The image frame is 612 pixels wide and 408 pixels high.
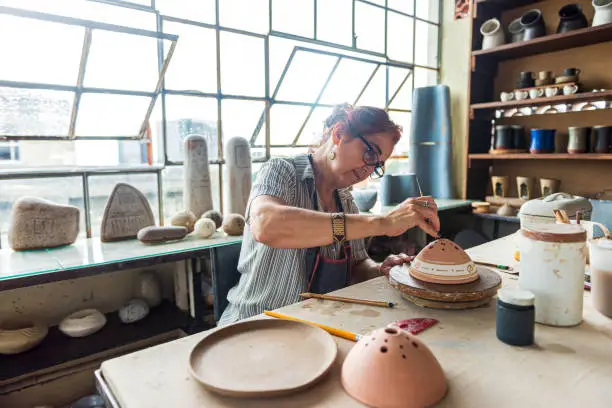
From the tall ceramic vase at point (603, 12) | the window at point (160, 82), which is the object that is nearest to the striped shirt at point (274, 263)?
the window at point (160, 82)

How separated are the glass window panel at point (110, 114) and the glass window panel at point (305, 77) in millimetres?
1136

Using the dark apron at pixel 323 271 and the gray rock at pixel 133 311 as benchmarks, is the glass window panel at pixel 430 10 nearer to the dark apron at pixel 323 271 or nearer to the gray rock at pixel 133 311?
the dark apron at pixel 323 271

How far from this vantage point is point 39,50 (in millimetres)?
2455

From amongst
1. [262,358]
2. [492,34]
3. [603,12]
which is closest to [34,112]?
[262,358]

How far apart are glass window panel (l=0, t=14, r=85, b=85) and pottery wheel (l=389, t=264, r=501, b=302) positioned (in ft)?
7.79

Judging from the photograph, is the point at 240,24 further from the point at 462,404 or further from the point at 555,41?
the point at 462,404

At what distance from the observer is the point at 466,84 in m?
4.39

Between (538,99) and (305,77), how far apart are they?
1946 millimetres

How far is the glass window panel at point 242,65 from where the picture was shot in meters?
3.19

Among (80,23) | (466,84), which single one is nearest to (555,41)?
(466,84)

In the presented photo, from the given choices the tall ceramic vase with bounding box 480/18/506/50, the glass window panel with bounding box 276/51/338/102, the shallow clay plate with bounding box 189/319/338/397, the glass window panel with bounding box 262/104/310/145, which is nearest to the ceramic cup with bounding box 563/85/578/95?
the tall ceramic vase with bounding box 480/18/506/50

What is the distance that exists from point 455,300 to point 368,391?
1.72 feet

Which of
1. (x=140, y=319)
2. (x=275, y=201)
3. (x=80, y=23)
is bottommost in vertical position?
(x=140, y=319)

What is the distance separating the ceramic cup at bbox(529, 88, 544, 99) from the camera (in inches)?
138
